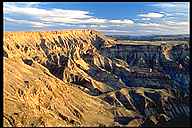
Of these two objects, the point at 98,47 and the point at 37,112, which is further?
the point at 98,47

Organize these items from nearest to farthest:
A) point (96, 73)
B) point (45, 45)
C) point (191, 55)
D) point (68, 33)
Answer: point (191, 55) < point (96, 73) < point (45, 45) < point (68, 33)

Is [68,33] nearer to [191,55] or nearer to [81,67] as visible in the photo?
[81,67]

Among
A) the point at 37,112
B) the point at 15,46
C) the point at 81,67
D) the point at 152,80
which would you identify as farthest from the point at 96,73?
the point at 37,112

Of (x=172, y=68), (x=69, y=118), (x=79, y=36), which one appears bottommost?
(x=69, y=118)

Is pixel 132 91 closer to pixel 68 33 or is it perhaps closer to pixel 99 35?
pixel 68 33

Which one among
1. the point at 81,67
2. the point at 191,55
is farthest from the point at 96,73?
the point at 191,55

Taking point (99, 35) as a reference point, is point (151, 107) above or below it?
below

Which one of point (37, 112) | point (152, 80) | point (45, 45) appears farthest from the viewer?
point (45, 45)
